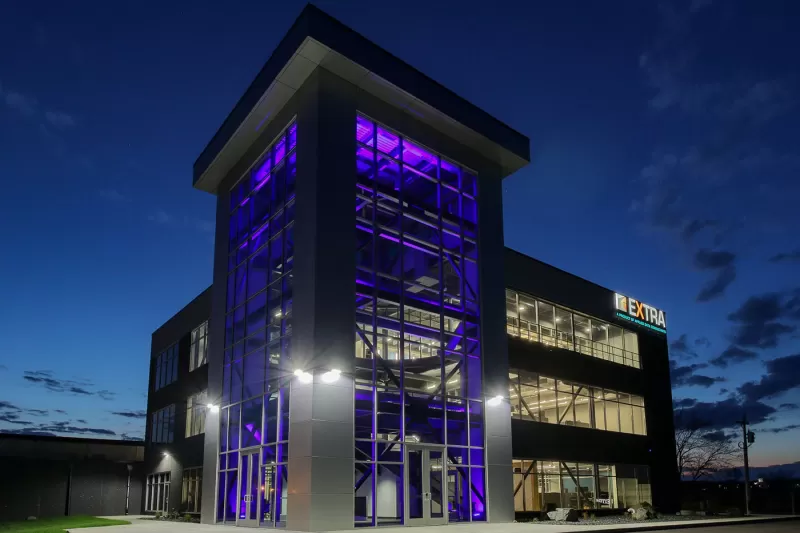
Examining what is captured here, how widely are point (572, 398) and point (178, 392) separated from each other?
22.6m

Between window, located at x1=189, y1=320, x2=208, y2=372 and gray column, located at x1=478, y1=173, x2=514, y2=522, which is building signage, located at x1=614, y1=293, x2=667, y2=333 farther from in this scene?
window, located at x1=189, y1=320, x2=208, y2=372

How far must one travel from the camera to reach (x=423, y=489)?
24.0 m

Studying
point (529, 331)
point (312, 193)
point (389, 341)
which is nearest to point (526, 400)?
point (529, 331)

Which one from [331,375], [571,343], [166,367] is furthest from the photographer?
[166,367]

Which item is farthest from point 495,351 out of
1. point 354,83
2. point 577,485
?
point 354,83

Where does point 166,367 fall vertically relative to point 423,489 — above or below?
above

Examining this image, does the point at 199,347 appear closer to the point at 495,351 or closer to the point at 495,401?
the point at 495,351

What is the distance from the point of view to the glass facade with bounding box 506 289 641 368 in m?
33.5

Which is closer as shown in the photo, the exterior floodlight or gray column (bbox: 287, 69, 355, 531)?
gray column (bbox: 287, 69, 355, 531)

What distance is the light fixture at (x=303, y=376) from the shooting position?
852 inches

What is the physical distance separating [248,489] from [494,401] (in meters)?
9.62

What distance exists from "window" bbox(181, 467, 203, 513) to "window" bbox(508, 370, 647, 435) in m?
16.4

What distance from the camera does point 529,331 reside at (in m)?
33.8

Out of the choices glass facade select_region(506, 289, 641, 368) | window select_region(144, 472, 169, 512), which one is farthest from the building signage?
window select_region(144, 472, 169, 512)
